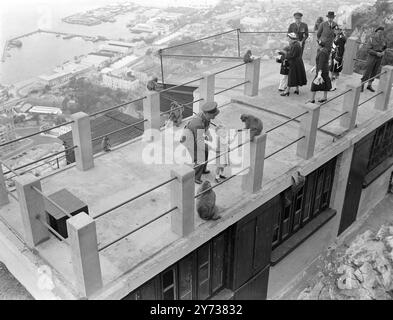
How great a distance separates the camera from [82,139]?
9.36 meters

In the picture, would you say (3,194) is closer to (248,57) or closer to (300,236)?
(300,236)

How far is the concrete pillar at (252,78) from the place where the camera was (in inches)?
498

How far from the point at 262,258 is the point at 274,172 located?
6.10ft

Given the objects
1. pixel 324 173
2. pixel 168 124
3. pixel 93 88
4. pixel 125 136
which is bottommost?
pixel 93 88

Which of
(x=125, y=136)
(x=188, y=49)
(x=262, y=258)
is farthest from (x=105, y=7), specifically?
(x=262, y=258)

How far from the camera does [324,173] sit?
11.1 metres

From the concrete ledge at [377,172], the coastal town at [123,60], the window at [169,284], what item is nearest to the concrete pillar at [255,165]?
the window at [169,284]

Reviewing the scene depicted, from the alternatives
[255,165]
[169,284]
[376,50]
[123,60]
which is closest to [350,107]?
[376,50]

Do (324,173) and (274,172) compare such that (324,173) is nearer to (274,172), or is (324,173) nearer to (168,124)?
(274,172)

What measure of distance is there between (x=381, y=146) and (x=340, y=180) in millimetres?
2668

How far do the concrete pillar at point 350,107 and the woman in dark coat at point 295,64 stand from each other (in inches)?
73.4

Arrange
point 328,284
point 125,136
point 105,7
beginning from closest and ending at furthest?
point 328,284, point 125,136, point 105,7

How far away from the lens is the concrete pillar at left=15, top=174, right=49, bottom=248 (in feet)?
23.0

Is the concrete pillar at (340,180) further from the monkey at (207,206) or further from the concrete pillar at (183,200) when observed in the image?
the concrete pillar at (183,200)
